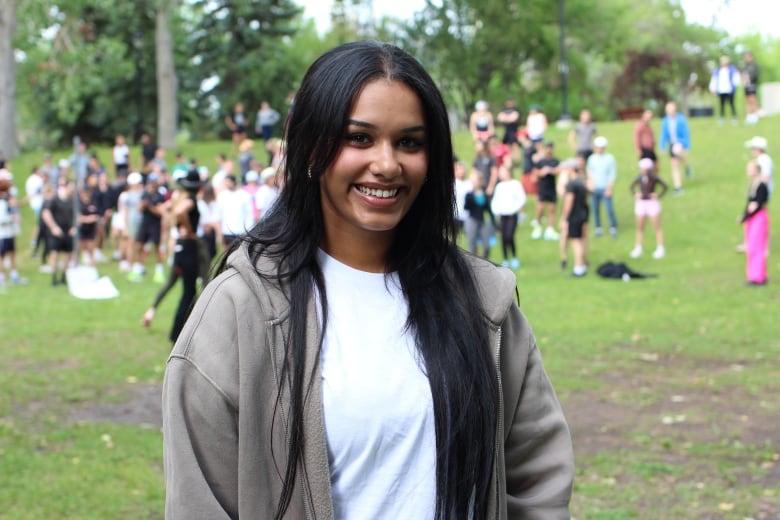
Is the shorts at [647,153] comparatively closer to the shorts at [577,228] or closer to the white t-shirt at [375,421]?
the shorts at [577,228]

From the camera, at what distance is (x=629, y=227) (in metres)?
23.4

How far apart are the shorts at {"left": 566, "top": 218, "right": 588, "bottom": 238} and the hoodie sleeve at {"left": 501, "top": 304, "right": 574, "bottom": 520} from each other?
51.9 feet

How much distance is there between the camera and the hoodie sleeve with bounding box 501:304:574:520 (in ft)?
8.09

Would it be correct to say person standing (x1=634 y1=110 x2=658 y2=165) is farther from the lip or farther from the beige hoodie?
the beige hoodie

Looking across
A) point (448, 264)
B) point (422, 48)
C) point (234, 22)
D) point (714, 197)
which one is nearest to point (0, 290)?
point (714, 197)

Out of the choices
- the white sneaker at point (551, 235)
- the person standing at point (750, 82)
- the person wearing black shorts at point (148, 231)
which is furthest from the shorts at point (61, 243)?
the person standing at point (750, 82)

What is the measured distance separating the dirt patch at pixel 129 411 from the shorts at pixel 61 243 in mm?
10797

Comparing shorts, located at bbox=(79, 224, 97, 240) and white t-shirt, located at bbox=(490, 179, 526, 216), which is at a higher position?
white t-shirt, located at bbox=(490, 179, 526, 216)

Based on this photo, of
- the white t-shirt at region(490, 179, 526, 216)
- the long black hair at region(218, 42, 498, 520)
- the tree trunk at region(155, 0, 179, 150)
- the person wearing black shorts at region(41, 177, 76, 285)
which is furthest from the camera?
the tree trunk at region(155, 0, 179, 150)

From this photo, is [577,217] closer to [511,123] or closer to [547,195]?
[547,195]

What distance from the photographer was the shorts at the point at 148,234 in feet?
69.2

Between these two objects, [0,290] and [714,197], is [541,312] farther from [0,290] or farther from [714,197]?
[714,197]

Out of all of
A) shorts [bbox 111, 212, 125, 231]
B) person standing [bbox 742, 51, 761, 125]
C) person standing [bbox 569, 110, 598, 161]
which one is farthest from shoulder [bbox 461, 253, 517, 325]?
person standing [bbox 742, 51, 761, 125]

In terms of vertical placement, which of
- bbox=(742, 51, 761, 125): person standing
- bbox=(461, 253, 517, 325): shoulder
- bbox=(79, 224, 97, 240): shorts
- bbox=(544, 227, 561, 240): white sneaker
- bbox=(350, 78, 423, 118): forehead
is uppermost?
bbox=(742, 51, 761, 125): person standing
